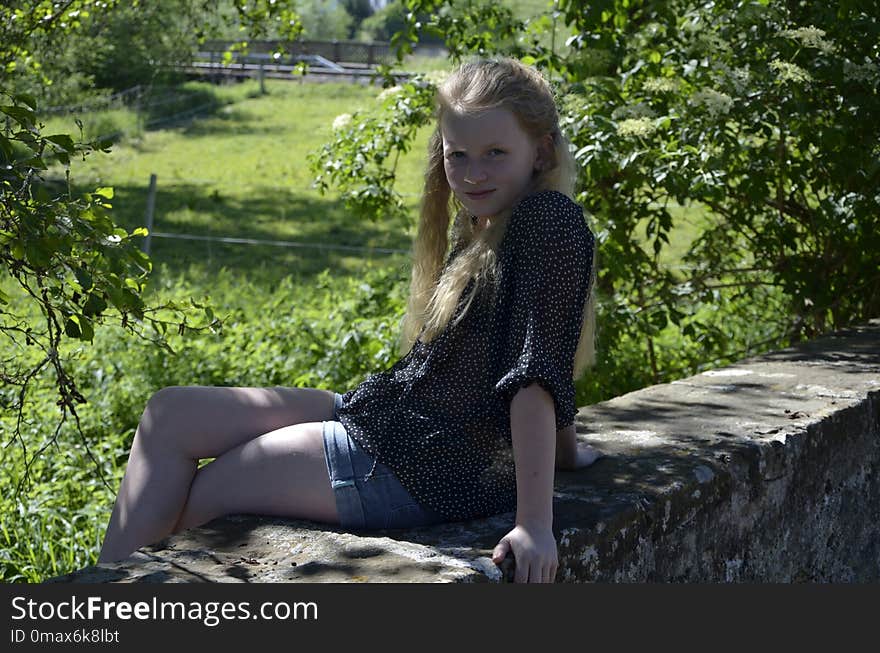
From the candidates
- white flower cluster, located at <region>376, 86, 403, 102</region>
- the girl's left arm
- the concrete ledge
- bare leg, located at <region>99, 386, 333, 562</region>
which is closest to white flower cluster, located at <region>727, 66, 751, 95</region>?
the concrete ledge

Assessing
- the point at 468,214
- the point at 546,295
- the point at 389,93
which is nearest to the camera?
the point at 546,295

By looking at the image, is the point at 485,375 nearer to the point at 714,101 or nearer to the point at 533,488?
the point at 533,488

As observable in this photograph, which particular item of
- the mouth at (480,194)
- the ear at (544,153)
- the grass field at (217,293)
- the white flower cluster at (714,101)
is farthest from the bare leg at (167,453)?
the white flower cluster at (714,101)

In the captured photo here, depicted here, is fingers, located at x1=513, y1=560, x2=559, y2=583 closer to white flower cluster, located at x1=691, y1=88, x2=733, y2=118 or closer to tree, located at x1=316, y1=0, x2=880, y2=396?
tree, located at x1=316, y1=0, x2=880, y2=396

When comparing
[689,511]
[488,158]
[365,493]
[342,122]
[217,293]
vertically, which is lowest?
[217,293]

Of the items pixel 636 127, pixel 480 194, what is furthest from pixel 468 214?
pixel 636 127

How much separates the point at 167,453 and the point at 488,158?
945 mm

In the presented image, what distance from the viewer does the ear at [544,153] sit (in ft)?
8.63

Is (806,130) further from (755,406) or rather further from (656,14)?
(755,406)

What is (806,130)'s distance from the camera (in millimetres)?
4719

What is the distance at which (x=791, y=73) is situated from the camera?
4.34 m

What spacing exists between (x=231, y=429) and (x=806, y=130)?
3.09 metres

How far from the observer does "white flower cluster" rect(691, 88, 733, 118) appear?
431 centimetres

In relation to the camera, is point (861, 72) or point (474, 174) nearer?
point (474, 174)
